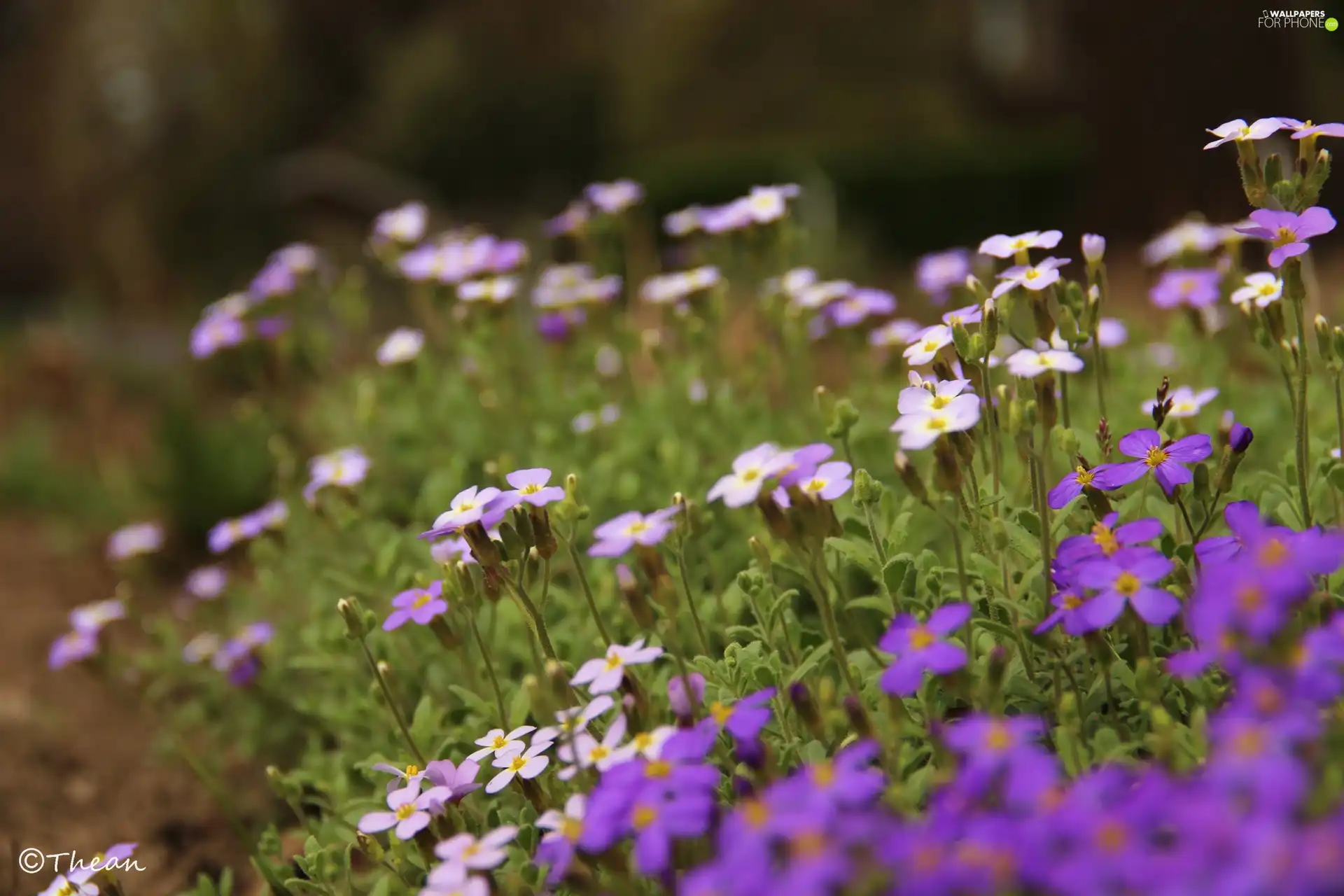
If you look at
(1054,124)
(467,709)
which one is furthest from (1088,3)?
(467,709)

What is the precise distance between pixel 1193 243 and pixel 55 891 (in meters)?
2.99

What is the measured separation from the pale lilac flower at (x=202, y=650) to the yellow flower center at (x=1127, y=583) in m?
2.64

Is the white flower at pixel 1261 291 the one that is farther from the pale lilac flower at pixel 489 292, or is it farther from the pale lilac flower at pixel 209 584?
the pale lilac flower at pixel 209 584

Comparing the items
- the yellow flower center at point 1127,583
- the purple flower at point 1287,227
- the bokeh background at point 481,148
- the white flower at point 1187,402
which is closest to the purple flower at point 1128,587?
the yellow flower center at point 1127,583

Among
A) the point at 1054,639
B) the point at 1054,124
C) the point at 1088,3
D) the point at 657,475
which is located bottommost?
the point at 1054,639

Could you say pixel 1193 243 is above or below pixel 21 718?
above

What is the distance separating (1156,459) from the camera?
177 centimetres

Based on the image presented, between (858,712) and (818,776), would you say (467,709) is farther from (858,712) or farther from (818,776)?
(818,776)

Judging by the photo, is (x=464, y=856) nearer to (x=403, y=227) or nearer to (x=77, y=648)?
(x=77, y=648)

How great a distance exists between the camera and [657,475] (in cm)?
307

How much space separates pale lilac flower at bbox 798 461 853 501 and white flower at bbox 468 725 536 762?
533 millimetres

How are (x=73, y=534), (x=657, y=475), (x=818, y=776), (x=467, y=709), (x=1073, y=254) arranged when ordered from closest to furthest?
(x=818, y=776), (x=467, y=709), (x=657, y=475), (x=73, y=534), (x=1073, y=254)

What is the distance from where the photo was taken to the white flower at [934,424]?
1.50m

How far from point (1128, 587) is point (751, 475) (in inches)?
20.6
